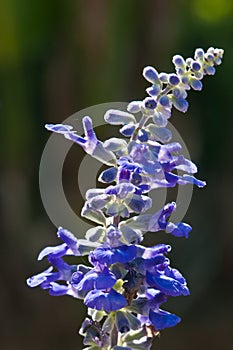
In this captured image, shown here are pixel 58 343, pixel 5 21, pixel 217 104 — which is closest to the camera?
pixel 5 21

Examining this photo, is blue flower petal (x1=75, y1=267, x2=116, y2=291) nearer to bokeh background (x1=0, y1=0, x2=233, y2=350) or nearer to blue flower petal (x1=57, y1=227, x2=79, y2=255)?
blue flower petal (x1=57, y1=227, x2=79, y2=255)

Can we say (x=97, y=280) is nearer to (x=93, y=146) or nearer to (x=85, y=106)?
(x=93, y=146)

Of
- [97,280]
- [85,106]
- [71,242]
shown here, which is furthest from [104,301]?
[85,106]

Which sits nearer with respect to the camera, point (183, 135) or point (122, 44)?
point (122, 44)

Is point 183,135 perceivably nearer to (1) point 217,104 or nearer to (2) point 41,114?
(1) point 217,104

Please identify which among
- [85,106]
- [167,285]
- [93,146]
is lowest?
[167,285]

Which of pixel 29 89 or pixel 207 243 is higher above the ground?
pixel 29 89

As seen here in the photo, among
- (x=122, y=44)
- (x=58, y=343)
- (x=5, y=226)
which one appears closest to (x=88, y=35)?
(x=122, y=44)
